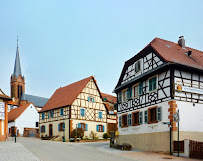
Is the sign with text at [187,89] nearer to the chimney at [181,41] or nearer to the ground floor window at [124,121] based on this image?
the chimney at [181,41]

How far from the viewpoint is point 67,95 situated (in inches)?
1746

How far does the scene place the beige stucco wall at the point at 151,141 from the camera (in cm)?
2122

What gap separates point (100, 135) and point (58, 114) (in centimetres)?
745

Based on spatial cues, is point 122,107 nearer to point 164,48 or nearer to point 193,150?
point 164,48

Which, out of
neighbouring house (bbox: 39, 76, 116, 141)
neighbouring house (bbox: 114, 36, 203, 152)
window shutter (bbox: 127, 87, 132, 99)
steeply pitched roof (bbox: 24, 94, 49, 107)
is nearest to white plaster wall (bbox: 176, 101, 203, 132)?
neighbouring house (bbox: 114, 36, 203, 152)

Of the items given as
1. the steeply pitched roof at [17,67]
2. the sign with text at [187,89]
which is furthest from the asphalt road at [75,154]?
the steeply pitched roof at [17,67]

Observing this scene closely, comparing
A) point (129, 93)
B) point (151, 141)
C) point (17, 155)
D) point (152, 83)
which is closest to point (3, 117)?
point (17, 155)

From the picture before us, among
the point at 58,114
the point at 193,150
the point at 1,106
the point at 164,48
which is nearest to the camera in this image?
the point at 193,150

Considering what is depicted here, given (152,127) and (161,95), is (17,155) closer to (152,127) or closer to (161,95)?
(152,127)

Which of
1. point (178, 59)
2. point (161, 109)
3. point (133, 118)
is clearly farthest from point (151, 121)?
point (178, 59)

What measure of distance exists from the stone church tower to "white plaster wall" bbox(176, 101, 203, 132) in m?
81.8

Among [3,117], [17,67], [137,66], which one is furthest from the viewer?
[17,67]

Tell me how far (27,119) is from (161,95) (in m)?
→ 41.4

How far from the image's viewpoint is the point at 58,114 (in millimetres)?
43125
